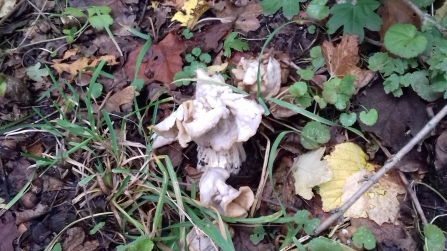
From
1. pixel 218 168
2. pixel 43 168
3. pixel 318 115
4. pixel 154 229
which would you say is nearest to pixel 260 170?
pixel 218 168

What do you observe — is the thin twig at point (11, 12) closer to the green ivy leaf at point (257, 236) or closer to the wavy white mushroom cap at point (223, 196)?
the wavy white mushroom cap at point (223, 196)

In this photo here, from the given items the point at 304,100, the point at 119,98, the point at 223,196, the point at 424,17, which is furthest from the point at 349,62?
the point at 119,98

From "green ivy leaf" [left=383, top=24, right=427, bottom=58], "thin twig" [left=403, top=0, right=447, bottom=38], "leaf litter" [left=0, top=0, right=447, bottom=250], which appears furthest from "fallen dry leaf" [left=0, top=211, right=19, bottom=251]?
"thin twig" [left=403, top=0, right=447, bottom=38]

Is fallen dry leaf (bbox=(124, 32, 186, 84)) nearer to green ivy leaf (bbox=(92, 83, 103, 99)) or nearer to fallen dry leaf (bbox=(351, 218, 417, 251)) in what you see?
green ivy leaf (bbox=(92, 83, 103, 99))

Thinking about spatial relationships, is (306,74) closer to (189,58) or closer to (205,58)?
(205,58)

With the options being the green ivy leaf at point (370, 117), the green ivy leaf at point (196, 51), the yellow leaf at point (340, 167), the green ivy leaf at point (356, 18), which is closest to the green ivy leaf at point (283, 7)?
the green ivy leaf at point (356, 18)

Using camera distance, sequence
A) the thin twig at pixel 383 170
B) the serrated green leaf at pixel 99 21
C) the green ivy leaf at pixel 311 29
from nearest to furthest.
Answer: the thin twig at pixel 383 170 → the green ivy leaf at pixel 311 29 → the serrated green leaf at pixel 99 21
